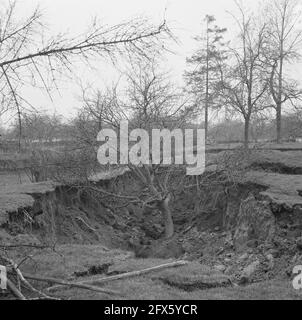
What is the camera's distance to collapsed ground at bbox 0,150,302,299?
8820mm

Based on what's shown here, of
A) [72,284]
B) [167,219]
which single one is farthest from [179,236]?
[72,284]

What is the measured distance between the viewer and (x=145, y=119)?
50.3 ft

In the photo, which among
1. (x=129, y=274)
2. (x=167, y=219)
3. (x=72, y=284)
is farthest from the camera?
(x=167, y=219)

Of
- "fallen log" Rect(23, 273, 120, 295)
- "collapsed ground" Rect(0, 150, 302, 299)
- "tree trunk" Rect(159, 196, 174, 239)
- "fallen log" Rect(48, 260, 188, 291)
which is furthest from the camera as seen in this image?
"tree trunk" Rect(159, 196, 174, 239)

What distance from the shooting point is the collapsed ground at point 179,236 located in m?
8.82

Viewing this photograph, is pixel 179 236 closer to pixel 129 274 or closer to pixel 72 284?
pixel 129 274

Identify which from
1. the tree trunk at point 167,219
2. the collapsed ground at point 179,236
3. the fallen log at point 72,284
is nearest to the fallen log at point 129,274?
the collapsed ground at point 179,236

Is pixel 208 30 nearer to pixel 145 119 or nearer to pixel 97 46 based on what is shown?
pixel 145 119

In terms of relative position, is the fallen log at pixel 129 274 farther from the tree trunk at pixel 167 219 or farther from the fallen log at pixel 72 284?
the tree trunk at pixel 167 219

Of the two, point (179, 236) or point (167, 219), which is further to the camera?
point (167, 219)

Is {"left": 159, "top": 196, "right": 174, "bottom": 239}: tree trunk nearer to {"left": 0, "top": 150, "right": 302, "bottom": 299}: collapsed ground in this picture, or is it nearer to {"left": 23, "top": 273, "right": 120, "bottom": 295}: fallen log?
{"left": 0, "top": 150, "right": 302, "bottom": 299}: collapsed ground

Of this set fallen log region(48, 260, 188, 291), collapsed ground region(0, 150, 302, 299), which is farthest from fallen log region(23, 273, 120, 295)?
fallen log region(48, 260, 188, 291)

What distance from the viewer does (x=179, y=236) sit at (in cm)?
1602

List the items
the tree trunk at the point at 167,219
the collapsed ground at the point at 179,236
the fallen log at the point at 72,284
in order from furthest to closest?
1. the tree trunk at the point at 167,219
2. the collapsed ground at the point at 179,236
3. the fallen log at the point at 72,284
